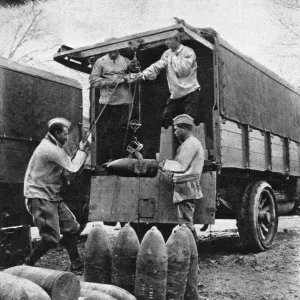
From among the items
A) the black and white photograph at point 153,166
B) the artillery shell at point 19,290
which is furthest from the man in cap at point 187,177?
the artillery shell at point 19,290

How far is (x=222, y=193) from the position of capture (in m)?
7.43

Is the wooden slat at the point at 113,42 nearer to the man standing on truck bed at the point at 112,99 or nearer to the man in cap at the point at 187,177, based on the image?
the man standing on truck bed at the point at 112,99

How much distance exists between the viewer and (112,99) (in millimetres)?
7477

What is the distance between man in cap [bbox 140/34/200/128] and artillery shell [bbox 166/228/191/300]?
289 centimetres

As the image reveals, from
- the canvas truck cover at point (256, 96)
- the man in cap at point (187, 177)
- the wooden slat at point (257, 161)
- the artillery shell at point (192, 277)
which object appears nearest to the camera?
the artillery shell at point (192, 277)

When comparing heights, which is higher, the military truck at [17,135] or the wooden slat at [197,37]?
the wooden slat at [197,37]

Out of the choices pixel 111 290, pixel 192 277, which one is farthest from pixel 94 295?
pixel 192 277

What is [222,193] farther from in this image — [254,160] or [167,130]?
[167,130]

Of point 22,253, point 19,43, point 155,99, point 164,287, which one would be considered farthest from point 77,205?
point 19,43

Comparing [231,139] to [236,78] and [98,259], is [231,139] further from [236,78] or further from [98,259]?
[98,259]

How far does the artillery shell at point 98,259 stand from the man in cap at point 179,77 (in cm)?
285

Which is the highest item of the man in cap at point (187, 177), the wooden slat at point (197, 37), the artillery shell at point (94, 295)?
the wooden slat at point (197, 37)

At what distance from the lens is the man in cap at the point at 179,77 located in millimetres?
6941

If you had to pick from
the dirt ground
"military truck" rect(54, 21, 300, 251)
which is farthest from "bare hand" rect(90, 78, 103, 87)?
the dirt ground
